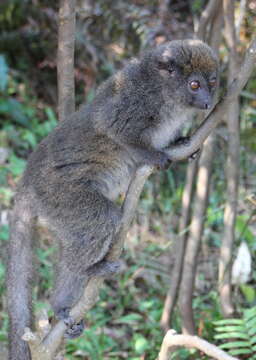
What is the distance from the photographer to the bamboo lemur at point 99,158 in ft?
14.2

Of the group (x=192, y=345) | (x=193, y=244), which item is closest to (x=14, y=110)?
(x=193, y=244)

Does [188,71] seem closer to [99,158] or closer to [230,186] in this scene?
[99,158]

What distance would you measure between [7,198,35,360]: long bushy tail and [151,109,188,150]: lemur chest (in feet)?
3.56

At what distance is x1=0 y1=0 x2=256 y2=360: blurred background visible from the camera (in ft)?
19.7

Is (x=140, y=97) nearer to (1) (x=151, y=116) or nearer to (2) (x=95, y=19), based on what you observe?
(1) (x=151, y=116)

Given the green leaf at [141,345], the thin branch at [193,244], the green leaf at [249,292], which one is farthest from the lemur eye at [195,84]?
the green leaf at [249,292]

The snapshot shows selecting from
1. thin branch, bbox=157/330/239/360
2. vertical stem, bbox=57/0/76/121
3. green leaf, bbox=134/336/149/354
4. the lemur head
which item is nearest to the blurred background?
green leaf, bbox=134/336/149/354

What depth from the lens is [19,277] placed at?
4266 millimetres

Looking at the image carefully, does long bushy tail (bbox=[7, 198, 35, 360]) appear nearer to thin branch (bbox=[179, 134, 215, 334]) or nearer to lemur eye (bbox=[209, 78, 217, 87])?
lemur eye (bbox=[209, 78, 217, 87])

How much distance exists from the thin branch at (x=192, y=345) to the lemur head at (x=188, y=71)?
189 cm

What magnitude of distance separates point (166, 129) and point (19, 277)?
157 cm

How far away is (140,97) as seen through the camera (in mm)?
Answer: 4625

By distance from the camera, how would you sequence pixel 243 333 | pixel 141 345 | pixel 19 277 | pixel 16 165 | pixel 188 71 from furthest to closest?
1. pixel 16 165
2. pixel 141 345
3. pixel 243 333
4. pixel 188 71
5. pixel 19 277

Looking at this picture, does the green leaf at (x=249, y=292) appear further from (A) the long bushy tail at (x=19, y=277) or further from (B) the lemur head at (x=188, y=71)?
(A) the long bushy tail at (x=19, y=277)
